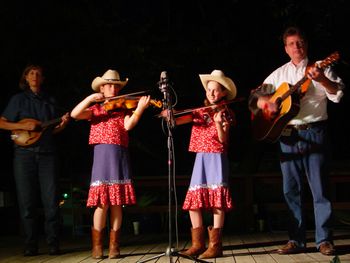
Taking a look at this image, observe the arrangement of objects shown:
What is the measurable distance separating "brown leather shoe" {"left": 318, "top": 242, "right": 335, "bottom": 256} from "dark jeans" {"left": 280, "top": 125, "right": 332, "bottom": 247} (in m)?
0.04

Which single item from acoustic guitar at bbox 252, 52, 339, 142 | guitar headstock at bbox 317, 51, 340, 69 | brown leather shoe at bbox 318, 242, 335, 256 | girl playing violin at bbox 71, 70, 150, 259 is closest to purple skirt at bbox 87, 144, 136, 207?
Answer: girl playing violin at bbox 71, 70, 150, 259

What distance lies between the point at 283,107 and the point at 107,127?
1.60 m

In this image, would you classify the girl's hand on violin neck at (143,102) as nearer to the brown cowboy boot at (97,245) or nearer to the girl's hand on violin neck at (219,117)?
the girl's hand on violin neck at (219,117)

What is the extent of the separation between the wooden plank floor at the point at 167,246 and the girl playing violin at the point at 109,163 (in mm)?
303

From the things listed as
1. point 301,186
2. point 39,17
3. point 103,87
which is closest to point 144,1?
point 39,17

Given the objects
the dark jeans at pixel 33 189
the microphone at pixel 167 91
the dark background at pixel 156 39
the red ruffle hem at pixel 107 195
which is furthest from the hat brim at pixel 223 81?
the dark background at pixel 156 39

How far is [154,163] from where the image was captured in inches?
429

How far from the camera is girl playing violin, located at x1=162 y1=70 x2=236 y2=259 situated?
4.35 metres

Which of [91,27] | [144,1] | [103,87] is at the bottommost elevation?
[103,87]

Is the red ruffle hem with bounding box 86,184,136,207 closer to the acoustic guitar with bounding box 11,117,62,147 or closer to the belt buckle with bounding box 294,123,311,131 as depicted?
the acoustic guitar with bounding box 11,117,62,147

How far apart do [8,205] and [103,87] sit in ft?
14.8

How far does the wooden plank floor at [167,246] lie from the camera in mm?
4133

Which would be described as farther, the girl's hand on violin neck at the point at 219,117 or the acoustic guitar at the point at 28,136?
the acoustic guitar at the point at 28,136

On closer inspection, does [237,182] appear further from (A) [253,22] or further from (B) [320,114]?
(B) [320,114]
